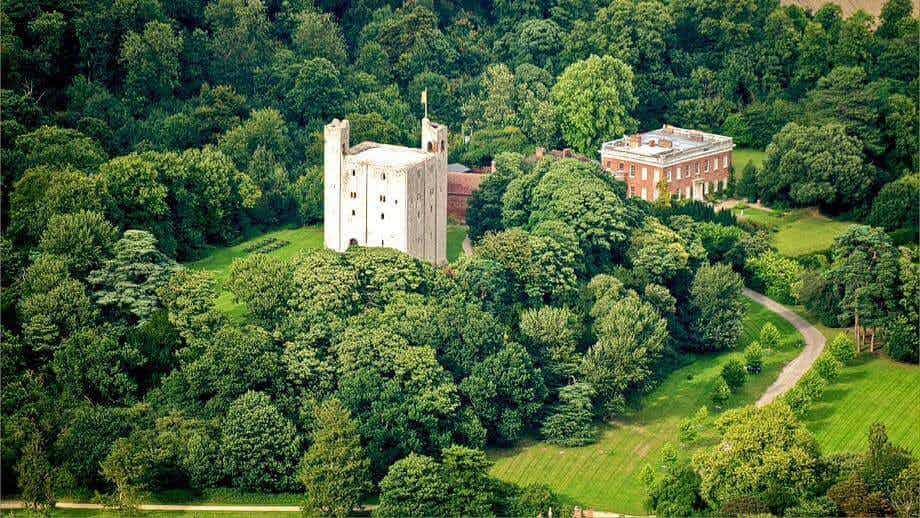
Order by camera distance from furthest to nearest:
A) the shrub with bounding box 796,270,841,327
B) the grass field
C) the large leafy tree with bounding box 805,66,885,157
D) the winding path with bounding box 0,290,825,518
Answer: the large leafy tree with bounding box 805,66,885,157
the grass field
the shrub with bounding box 796,270,841,327
the winding path with bounding box 0,290,825,518

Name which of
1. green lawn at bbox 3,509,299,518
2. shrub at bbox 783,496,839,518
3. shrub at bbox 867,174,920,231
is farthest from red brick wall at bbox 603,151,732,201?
green lawn at bbox 3,509,299,518

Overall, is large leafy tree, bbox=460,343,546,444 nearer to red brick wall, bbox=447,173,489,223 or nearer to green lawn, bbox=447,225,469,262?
green lawn, bbox=447,225,469,262

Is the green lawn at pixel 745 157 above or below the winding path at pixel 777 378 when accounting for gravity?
above

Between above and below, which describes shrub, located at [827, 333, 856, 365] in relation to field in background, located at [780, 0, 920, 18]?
below

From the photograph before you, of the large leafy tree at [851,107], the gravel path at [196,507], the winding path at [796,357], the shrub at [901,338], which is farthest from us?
the large leafy tree at [851,107]

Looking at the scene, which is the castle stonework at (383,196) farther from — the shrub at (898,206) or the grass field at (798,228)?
the shrub at (898,206)

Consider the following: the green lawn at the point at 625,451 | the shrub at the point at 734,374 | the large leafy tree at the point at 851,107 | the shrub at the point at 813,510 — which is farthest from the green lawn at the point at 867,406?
the large leafy tree at the point at 851,107

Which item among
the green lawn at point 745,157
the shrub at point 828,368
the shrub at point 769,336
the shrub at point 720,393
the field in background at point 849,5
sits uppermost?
the field in background at point 849,5
